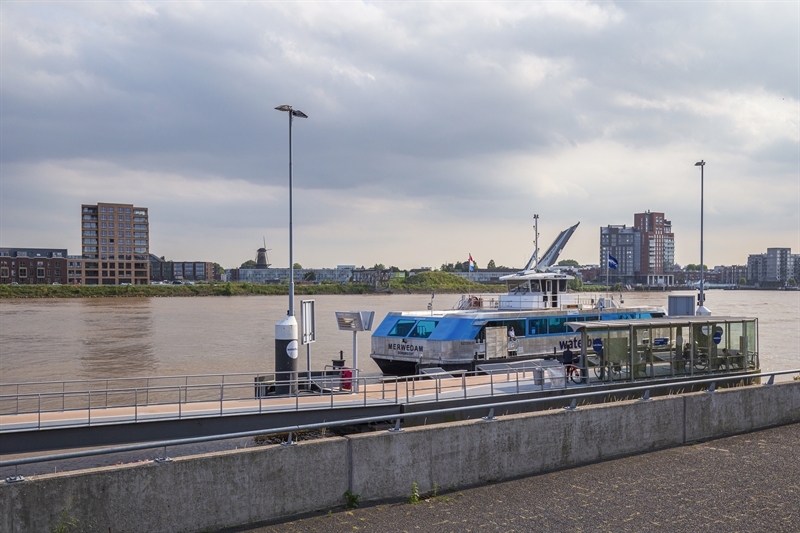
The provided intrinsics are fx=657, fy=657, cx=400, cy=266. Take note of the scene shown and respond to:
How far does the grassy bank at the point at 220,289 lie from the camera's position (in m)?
129

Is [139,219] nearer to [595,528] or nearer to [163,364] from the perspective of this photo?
[163,364]

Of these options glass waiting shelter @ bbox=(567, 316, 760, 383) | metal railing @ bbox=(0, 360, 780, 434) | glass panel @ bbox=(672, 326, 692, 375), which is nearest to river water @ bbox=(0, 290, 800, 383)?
metal railing @ bbox=(0, 360, 780, 434)

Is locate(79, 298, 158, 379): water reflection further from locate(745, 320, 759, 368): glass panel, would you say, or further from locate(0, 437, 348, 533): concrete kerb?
locate(745, 320, 759, 368): glass panel

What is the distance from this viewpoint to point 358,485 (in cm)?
931

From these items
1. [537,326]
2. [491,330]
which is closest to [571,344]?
[537,326]

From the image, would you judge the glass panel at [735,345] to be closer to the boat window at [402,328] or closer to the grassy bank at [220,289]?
the boat window at [402,328]

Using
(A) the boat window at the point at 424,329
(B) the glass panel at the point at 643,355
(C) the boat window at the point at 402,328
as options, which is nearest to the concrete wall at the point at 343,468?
(B) the glass panel at the point at 643,355

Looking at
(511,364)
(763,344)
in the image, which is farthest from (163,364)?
(763,344)

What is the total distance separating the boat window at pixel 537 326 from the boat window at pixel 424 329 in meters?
4.76

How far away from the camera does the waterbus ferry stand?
1077 inches

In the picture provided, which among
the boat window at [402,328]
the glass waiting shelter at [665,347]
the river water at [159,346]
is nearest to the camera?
the glass waiting shelter at [665,347]

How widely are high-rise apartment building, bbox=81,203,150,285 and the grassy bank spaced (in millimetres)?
15910

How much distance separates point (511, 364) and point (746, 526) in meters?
17.9

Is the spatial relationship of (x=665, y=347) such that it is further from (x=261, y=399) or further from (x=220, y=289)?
(x=220, y=289)
